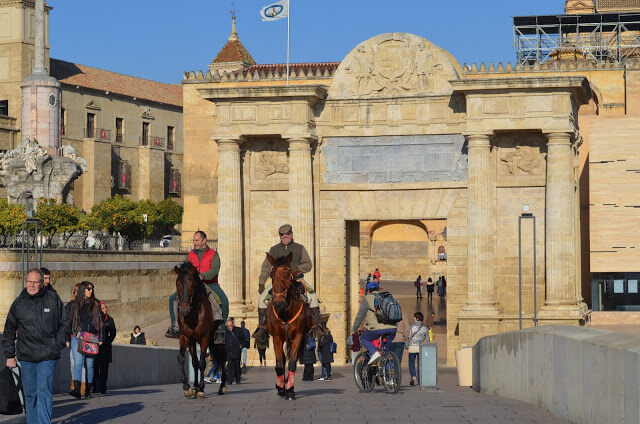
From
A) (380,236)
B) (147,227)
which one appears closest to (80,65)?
(147,227)

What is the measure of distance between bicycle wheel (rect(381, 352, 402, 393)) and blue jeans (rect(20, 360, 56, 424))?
22.1 feet

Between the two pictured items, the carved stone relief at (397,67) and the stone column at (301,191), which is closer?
the carved stone relief at (397,67)

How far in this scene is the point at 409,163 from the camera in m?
33.9

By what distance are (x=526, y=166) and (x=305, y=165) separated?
5982mm

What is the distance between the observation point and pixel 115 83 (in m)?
111

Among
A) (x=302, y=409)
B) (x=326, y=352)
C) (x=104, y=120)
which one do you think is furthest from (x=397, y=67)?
(x=104, y=120)

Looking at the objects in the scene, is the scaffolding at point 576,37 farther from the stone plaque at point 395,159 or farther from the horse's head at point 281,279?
the horse's head at point 281,279

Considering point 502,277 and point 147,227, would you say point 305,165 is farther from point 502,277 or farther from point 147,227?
point 147,227

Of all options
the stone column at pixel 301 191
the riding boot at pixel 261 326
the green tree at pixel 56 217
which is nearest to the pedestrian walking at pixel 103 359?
the riding boot at pixel 261 326

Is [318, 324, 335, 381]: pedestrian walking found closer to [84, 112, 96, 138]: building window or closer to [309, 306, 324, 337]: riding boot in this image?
[309, 306, 324, 337]: riding boot

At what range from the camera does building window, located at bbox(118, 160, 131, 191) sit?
10775cm

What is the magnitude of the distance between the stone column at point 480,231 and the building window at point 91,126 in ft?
250

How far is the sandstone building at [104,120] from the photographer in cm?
9988

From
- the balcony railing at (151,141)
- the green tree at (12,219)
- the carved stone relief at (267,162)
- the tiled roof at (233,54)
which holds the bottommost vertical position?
the green tree at (12,219)
